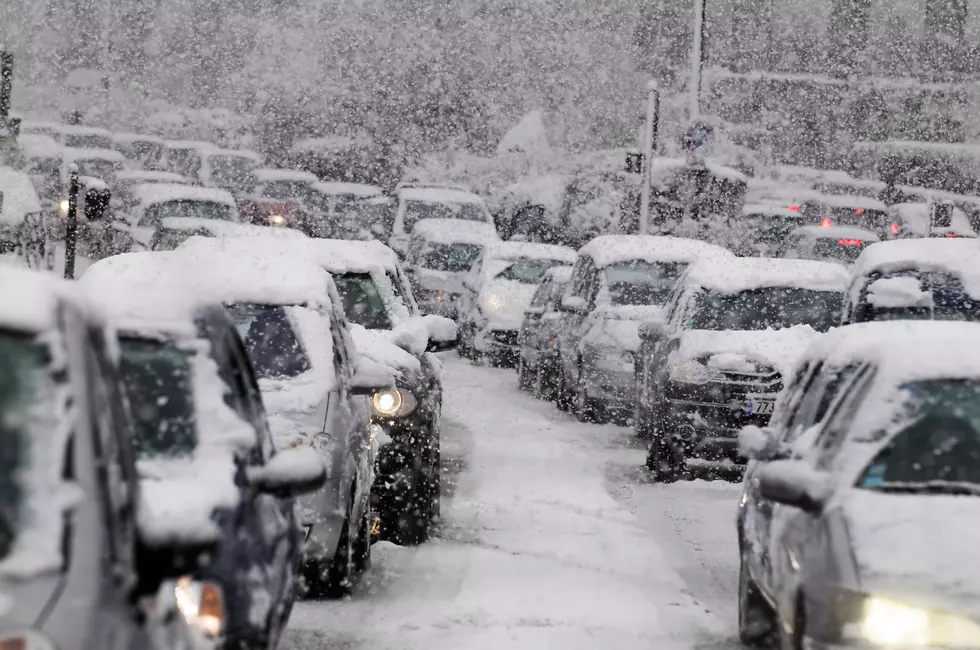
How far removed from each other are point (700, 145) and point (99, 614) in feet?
90.6

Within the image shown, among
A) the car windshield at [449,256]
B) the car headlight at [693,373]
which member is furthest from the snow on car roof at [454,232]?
the car headlight at [693,373]

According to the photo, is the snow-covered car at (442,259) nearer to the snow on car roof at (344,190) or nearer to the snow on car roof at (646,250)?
the snow on car roof at (646,250)

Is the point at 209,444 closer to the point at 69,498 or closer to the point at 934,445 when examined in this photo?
the point at 69,498

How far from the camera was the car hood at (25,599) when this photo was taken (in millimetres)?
3193

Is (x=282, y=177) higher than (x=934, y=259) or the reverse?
the reverse

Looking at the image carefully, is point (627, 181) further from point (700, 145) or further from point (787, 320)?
point (787, 320)

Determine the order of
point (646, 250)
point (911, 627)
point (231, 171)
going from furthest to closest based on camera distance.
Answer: point (231, 171) < point (646, 250) < point (911, 627)

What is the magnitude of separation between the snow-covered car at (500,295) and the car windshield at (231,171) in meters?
20.5

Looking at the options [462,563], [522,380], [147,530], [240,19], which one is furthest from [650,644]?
[240,19]

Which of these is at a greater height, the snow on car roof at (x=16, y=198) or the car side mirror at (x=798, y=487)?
the car side mirror at (x=798, y=487)

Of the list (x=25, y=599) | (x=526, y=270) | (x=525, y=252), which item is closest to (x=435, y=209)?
(x=525, y=252)

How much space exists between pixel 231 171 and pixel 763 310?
106 ft

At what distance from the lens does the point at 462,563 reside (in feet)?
32.1

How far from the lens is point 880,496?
591cm
